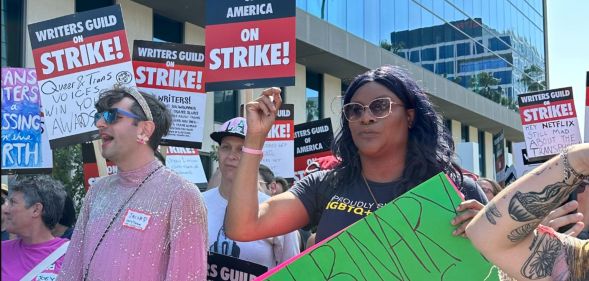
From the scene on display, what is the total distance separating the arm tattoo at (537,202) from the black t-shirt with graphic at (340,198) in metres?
0.47

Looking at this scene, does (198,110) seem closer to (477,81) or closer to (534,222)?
(534,222)

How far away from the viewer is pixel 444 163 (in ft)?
7.93

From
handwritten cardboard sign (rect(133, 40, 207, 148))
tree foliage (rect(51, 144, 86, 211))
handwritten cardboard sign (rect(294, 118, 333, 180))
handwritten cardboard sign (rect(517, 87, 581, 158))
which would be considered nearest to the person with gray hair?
handwritten cardboard sign (rect(133, 40, 207, 148))

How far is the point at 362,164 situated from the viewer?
2.51m

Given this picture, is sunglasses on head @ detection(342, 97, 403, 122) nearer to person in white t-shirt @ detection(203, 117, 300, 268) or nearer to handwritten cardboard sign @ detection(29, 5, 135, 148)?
person in white t-shirt @ detection(203, 117, 300, 268)

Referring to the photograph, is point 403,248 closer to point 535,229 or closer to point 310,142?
point 535,229

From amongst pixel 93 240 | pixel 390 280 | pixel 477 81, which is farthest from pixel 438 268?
pixel 477 81

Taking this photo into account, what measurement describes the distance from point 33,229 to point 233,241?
1513 millimetres

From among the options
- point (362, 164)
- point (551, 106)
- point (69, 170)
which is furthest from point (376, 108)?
point (69, 170)

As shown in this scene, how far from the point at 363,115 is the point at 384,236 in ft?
1.45

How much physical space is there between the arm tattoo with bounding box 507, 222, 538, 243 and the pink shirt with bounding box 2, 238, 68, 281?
2954 millimetres

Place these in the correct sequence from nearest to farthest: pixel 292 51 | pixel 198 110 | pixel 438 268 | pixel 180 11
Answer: pixel 438 268 < pixel 292 51 < pixel 198 110 < pixel 180 11

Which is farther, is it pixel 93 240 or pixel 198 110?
pixel 198 110

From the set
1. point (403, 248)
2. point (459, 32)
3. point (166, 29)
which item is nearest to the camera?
point (403, 248)
